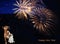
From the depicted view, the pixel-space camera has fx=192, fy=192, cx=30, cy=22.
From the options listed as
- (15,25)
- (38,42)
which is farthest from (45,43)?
(15,25)

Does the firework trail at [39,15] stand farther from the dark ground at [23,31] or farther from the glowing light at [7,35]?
the glowing light at [7,35]

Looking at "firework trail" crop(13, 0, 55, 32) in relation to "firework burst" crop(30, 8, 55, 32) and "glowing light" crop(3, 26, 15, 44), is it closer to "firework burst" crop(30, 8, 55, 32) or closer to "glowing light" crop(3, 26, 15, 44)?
"firework burst" crop(30, 8, 55, 32)

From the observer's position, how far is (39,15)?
2.30 metres

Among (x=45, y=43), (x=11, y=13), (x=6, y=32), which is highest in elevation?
(x=11, y=13)

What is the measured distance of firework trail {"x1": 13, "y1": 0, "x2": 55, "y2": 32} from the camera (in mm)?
2281

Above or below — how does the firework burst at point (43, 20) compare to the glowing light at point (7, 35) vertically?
above

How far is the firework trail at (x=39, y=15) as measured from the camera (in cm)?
228

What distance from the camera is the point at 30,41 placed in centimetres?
225

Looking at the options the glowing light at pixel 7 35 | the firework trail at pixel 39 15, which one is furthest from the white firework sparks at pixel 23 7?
the glowing light at pixel 7 35

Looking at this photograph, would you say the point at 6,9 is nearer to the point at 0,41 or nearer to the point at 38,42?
the point at 0,41

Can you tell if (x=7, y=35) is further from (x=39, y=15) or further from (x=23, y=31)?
(x=39, y=15)

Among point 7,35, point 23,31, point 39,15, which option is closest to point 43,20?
point 39,15

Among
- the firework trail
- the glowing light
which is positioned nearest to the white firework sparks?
the firework trail

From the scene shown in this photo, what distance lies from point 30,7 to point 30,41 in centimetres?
41
